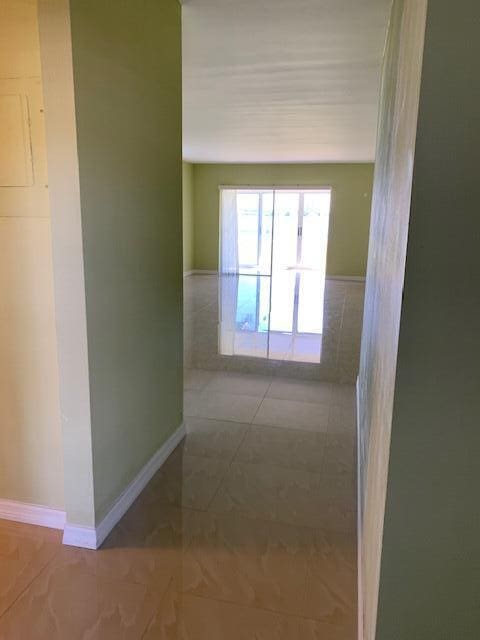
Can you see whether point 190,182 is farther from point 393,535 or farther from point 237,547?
point 393,535

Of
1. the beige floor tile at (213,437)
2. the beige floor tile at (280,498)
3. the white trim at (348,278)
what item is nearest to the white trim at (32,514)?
the beige floor tile at (280,498)

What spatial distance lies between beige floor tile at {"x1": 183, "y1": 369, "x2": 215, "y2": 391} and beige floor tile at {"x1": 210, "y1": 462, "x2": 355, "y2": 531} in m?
1.17

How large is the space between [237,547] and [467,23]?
185cm

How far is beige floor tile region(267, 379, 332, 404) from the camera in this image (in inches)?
137

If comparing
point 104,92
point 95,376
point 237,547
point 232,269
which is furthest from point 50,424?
point 232,269

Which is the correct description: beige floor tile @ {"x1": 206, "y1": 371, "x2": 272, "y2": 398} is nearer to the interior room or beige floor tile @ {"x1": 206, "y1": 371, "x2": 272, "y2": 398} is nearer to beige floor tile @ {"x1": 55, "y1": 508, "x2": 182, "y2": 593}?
the interior room

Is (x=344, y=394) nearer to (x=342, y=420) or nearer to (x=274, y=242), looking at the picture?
(x=342, y=420)

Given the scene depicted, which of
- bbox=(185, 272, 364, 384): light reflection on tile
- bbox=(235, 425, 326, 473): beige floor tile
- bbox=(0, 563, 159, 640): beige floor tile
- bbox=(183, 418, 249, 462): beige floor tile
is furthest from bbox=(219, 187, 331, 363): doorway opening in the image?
bbox=(0, 563, 159, 640): beige floor tile

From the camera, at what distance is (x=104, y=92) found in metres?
1.70

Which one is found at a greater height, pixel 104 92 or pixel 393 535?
pixel 104 92

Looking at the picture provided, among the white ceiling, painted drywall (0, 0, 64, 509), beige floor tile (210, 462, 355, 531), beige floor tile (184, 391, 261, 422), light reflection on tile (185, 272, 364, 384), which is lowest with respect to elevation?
beige floor tile (210, 462, 355, 531)

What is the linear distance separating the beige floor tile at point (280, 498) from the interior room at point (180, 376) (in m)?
0.01

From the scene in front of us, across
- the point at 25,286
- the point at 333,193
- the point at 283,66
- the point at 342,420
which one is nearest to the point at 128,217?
the point at 25,286

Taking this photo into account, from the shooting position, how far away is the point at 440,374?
0.88 meters
